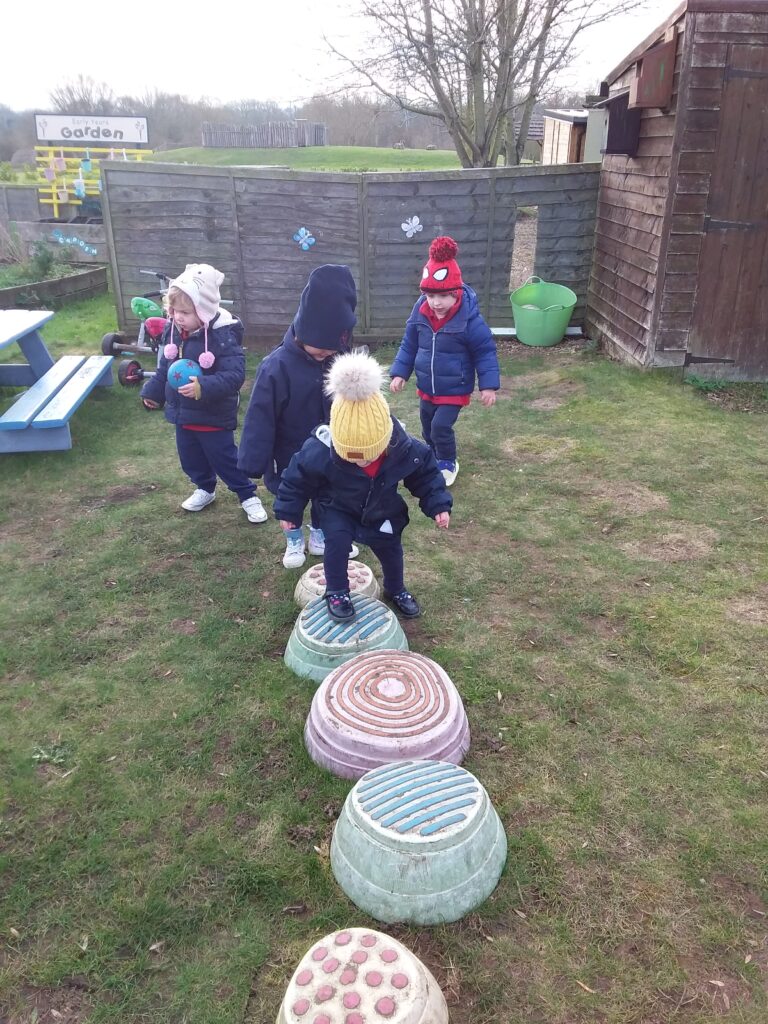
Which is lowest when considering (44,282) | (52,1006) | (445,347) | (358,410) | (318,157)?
(52,1006)

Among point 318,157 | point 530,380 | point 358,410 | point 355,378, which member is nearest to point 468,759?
point 358,410

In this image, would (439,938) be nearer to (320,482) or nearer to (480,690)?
(480,690)

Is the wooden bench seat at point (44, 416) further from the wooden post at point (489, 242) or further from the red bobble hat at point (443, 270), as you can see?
the wooden post at point (489, 242)

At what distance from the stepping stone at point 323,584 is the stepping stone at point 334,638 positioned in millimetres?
204

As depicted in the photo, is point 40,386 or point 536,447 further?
point 40,386

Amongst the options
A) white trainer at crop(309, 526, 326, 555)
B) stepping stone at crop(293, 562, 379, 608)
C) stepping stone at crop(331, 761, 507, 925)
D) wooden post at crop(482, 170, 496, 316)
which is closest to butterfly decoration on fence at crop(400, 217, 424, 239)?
wooden post at crop(482, 170, 496, 316)

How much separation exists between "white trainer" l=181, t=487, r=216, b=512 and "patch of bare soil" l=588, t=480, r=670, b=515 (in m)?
2.80

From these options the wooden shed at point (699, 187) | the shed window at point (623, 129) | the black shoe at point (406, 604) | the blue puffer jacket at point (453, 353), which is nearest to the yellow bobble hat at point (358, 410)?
the black shoe at point (406, 604)

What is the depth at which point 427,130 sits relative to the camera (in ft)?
144

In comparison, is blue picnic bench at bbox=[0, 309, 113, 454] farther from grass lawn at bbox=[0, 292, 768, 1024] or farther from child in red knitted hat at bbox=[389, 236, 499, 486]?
child in red knitted hat at bbox=[389, 236, 499, 486]

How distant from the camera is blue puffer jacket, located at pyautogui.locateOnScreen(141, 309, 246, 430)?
4.50 m

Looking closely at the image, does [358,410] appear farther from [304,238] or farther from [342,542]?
[304,238]

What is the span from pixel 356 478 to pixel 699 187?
5.55 meters

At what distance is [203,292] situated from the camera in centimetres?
432
